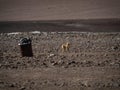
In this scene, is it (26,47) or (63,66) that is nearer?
(63,66)

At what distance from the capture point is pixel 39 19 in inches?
827

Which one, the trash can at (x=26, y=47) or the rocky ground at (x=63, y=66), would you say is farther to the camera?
the trash can at (x=26, y=47)

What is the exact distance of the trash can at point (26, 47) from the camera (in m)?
10.6

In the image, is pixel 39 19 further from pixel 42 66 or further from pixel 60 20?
pixel 42 66

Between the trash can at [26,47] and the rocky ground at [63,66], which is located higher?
the trash can at [26,47]

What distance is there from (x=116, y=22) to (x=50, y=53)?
8.34 metres

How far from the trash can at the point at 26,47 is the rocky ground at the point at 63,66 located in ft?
0.62

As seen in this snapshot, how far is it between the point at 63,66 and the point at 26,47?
1.80 meters

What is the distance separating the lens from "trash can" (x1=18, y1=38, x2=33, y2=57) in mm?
10555

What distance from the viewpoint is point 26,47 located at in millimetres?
10695

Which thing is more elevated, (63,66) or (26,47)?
(26,47)

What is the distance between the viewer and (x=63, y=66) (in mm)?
9625

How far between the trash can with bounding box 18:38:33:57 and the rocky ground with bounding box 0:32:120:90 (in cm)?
19

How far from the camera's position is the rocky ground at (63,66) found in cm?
827
